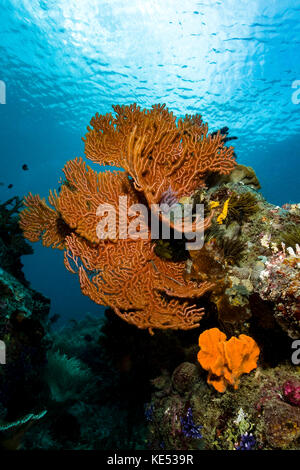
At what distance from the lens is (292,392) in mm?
2750

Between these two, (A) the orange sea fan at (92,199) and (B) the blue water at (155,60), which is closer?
(A) the orange sea fan at (92,199)

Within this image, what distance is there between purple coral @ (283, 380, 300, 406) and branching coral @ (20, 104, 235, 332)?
4.26 feet

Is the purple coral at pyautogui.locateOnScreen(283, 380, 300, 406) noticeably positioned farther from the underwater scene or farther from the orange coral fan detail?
the orange coral fan detail

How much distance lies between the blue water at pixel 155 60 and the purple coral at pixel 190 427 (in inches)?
1121

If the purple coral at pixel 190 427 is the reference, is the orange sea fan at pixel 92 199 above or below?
above

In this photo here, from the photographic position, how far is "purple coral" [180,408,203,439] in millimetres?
3268

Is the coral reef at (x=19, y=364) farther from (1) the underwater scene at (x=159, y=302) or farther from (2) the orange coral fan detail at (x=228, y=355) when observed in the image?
(2) the orange coral fan detail at (x=228, y=355)

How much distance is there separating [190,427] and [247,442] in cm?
88

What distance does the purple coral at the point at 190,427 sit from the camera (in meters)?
3.27
